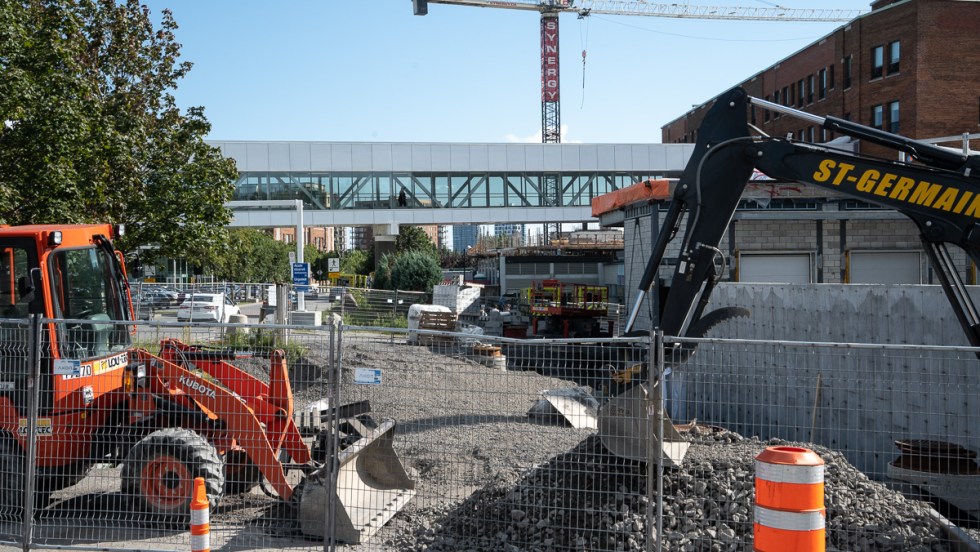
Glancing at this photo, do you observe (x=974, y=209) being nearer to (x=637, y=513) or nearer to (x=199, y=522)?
(x=637, y=513)

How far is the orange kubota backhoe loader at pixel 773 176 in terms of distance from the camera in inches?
288

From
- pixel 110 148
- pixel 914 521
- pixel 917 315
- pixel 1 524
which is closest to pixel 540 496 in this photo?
pixel 914 521

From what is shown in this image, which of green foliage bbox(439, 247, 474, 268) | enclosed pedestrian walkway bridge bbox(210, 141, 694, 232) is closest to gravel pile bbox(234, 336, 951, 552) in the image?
enclosed pedestrian walkway bridge bbox(210, 141, 694, 232)

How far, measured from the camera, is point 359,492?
768 centimetres

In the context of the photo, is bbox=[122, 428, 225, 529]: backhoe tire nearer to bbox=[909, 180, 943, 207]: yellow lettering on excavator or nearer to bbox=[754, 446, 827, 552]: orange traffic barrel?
bbox=[754, 446, 827, 552]: orange traffic barrel

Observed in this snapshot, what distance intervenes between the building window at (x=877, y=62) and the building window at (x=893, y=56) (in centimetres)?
45

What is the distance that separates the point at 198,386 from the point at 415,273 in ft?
124

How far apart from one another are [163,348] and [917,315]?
9099mm

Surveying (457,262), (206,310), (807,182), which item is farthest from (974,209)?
(457,262)

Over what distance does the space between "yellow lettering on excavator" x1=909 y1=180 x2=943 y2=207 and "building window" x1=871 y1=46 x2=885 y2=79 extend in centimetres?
4404

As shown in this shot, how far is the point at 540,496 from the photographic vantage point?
6.95 m

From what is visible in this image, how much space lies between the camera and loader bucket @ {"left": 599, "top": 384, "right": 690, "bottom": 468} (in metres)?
6.64

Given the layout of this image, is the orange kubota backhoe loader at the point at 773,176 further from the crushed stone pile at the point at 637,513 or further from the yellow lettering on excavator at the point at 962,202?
the crushed stone pile at the point at 637,513

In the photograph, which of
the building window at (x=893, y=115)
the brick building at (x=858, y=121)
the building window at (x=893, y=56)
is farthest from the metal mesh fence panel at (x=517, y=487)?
the building window at (x=893, y=56)
